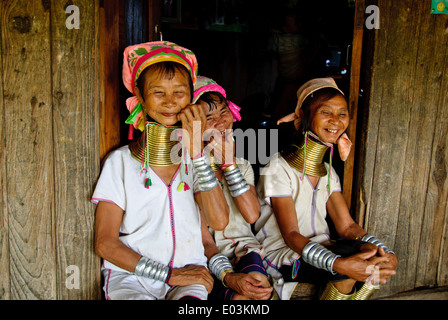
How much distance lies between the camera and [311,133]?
2818 millimetres

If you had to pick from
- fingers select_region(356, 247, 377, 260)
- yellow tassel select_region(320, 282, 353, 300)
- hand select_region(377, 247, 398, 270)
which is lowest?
yellow tassel select_region(320, 282, 353, 300)

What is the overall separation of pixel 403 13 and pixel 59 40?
2.45 metres

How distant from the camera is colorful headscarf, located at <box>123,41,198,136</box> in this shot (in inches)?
91.9

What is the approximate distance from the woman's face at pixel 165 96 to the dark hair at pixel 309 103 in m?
1.02

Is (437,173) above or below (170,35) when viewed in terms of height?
below

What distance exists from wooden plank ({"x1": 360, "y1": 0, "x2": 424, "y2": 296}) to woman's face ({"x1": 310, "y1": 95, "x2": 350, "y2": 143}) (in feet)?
0.86

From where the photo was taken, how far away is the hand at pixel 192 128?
7.45 ft

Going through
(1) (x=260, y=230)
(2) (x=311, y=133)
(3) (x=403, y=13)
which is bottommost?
(1) (x=260, y=230)

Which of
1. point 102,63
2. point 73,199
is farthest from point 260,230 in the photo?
point 102,63

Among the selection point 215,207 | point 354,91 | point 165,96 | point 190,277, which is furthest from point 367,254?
point 165,96

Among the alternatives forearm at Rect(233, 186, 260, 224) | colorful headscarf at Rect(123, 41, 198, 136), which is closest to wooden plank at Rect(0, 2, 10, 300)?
colorful headscarf at Rect(123, 41, 198, 136)

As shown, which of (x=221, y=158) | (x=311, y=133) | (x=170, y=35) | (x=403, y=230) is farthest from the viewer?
(x=170, y=35)

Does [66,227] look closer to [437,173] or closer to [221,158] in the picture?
[221,158]

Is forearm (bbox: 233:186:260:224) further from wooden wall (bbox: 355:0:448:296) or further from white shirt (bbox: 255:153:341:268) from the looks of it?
wooden wall (bbox: 355:0:448:296)
